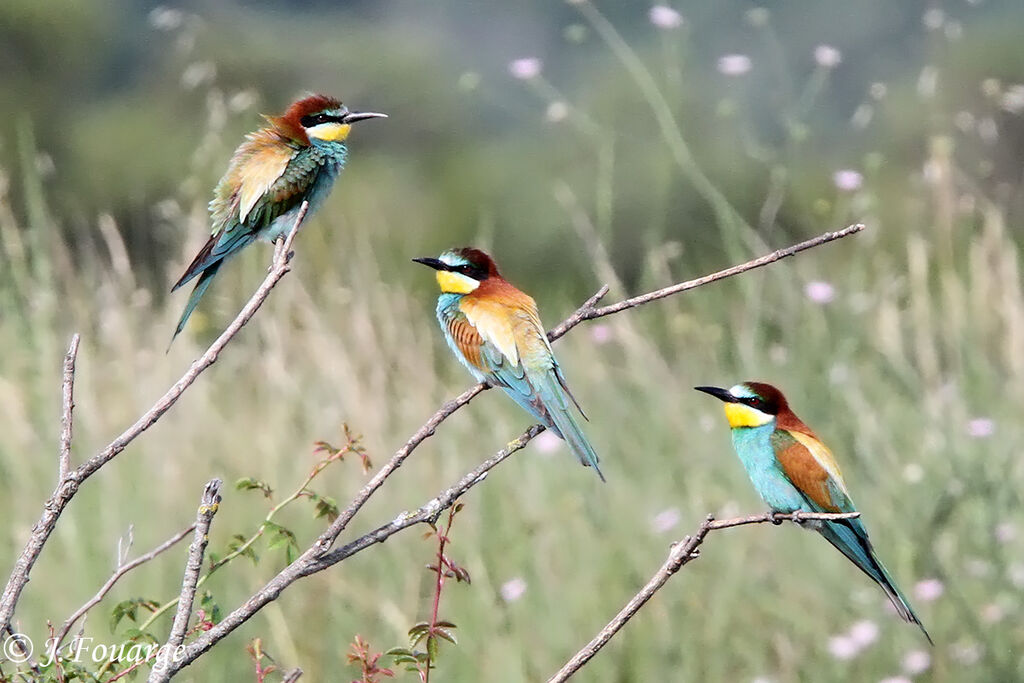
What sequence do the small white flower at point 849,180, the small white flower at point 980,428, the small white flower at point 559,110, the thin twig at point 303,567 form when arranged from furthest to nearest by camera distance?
the small white flower at point 559,110 < the small white flower at point 849,180 < the small white flower at point 980,428 < the thin twig at point 303,567

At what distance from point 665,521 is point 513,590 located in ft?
1.01

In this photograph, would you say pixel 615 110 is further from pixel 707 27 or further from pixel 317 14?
pixel 317 14

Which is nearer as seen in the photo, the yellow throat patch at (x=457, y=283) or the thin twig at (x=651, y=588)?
the thin twig at (x=651, y=588)

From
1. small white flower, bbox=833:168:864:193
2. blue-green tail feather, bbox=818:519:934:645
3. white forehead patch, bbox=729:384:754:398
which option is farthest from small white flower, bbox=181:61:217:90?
blue-green tail feather, bbox=818:519:934:645

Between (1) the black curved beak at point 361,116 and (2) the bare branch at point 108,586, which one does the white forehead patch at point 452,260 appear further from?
(2) the bare branch at point 108,586

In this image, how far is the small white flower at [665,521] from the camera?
2496 millimetres

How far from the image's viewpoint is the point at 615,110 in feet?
28.6

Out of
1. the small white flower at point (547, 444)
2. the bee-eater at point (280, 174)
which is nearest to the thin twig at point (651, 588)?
the bee-eater at point (280, 174)

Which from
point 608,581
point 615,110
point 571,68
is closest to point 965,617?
point 608,581

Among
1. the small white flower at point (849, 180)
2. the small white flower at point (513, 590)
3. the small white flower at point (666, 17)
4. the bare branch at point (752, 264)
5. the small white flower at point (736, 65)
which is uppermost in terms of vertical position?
the bare branch at point (752, 264)

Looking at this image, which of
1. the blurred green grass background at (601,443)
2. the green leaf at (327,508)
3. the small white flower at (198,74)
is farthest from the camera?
the small white flower at (198,74)

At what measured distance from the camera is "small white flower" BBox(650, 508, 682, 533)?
8.19ft

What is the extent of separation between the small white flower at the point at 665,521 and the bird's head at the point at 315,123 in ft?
3.47

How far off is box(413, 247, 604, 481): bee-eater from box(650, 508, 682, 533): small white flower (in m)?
1.01
